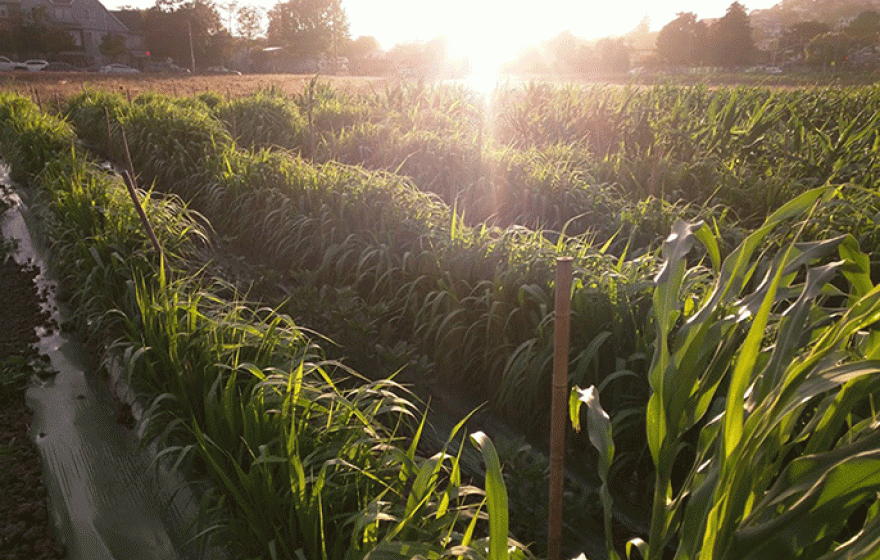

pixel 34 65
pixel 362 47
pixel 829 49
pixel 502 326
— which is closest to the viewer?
pixel 502 326

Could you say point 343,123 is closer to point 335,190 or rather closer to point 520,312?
→ point 335,190

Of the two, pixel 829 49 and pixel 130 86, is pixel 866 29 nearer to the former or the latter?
pixel 829 49

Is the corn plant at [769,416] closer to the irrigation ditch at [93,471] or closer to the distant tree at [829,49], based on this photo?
the irrigation ditch at [93,471]

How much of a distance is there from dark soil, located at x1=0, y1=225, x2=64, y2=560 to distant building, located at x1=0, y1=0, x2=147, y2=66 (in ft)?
138

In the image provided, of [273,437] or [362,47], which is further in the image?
[362,47]

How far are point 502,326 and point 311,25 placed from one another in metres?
55.1

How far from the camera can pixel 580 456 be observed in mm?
2248

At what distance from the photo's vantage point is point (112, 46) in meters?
37.9

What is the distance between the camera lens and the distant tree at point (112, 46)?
37.8 m

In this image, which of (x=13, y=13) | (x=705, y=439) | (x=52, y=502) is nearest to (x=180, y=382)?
(x=52, y=502)

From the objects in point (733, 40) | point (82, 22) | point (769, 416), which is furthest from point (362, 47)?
point (769, 416)

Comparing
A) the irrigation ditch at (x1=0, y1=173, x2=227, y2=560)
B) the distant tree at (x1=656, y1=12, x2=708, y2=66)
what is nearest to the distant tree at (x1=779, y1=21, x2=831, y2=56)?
the distant tree at (x1=656, y1=12, x2=708, y2=66)

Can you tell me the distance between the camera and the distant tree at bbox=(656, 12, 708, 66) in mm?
51281

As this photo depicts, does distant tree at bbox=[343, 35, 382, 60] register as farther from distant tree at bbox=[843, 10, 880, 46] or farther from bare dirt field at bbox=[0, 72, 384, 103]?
distant tree at bbox=[843, 10, 880, 46]
